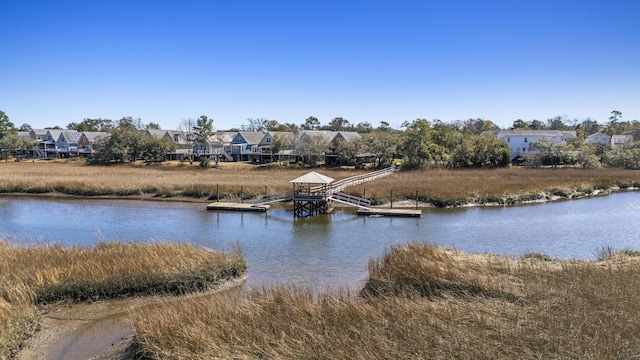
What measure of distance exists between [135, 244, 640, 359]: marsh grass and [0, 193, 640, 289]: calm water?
5.07m

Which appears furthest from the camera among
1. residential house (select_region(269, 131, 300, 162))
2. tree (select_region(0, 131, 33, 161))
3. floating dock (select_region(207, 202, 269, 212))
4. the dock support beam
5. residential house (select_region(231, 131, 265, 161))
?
tree (select_region(0, 131, 33, 161))

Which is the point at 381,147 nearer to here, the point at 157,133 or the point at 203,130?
the point at 203,130

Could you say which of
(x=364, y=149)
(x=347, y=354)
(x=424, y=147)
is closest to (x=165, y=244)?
(x=347, y=354)

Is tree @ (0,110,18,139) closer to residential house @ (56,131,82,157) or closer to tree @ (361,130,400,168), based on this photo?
residential house @ (56,131,82,157)

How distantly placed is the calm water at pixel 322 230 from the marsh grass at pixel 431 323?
507 centimetres

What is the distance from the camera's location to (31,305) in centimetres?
1238

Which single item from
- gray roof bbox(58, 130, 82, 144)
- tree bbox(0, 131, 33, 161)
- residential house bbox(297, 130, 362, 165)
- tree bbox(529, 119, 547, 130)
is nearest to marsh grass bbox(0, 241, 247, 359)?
residential house bbox(297, 130, 362, 165)

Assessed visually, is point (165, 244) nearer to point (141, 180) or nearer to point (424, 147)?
point (141, 180)

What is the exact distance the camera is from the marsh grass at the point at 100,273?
13.0 m

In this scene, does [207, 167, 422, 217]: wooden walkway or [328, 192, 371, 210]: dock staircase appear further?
[328, 192, 371, 210]: dock staircase

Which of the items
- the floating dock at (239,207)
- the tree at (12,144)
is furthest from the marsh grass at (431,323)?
the tree at (12,144)

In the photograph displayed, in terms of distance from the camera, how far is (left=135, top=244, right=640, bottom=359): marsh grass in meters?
8.20

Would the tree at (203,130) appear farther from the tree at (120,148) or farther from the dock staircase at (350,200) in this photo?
the dock staircase at (350,200)

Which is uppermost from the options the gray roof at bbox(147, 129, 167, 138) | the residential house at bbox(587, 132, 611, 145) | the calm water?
the gray roof at bbox(147, 129, 167, 138)
